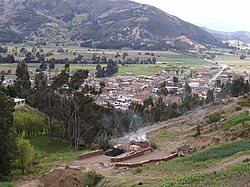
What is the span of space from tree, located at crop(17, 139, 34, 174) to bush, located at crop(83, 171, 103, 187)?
17.1 ft

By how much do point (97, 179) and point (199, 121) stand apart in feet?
79.6

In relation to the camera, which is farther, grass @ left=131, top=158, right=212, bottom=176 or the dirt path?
grass @ left=131, top=158, right=212, bottom=176

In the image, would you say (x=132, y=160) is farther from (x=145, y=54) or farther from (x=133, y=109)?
(x=145, y=54)

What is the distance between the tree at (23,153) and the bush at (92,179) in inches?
205

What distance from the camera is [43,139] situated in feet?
137

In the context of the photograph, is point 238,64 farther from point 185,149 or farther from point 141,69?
point 185,149

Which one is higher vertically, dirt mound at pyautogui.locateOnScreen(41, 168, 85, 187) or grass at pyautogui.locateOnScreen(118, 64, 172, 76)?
grass at pyautogui.locateOnScreen(118, 64, 172, 76)

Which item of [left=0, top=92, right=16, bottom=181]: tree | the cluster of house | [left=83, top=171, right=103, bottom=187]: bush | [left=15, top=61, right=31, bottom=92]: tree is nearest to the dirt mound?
[left=83, top=171, right=103, bottom=187]: bush

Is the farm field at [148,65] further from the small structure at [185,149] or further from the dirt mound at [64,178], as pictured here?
the dirt mound at [64,178]

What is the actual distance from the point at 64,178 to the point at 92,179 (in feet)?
5.22

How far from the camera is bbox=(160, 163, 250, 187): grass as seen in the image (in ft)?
59.7

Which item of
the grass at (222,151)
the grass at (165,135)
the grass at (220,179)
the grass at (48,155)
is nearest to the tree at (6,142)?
the grass at (48,155)

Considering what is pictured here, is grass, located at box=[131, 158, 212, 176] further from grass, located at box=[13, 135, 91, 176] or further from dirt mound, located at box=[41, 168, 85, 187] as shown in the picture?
grass, located at box=[13, 135, 91, 176]

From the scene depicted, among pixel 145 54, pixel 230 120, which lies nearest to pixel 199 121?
pixel 230 120
